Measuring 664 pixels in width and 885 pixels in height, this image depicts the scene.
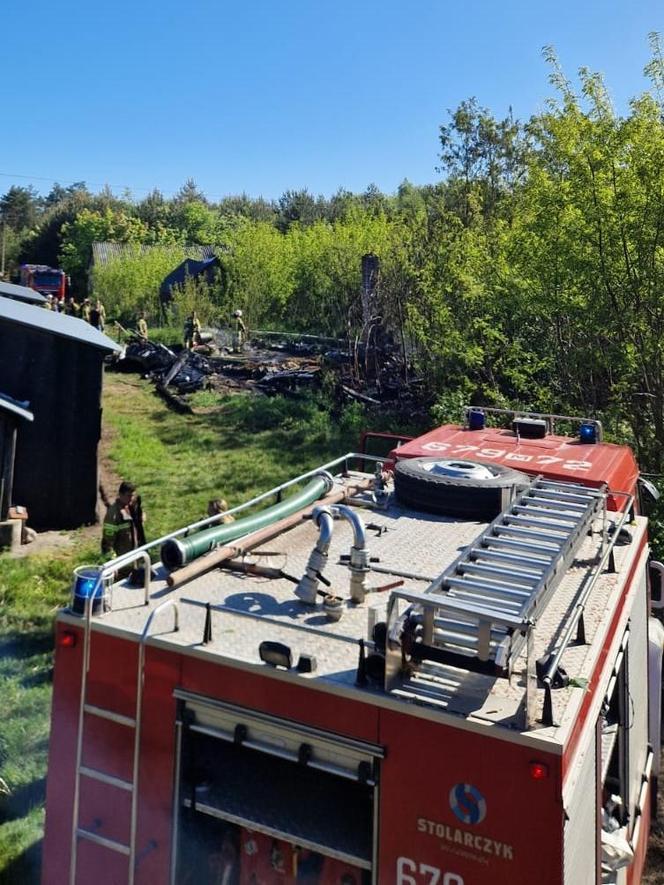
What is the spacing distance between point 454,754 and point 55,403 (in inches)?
405

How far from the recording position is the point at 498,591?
3.41 metres

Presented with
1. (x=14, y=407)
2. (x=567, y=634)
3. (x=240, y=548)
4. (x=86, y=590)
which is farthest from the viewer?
(x=14, y=407)

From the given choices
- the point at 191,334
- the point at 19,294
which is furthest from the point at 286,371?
the point at 19,294

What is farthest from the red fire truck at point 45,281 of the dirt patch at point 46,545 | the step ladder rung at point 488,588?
the step ladder rung at point 488,588

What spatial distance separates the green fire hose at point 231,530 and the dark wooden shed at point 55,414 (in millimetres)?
7296

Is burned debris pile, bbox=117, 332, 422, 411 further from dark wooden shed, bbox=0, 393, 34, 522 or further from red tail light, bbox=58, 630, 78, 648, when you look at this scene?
red tail light, bbox=58, 630, 78, 648

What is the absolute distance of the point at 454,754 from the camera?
2.86m

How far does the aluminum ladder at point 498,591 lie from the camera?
116 inches

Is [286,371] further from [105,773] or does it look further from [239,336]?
[105,773]

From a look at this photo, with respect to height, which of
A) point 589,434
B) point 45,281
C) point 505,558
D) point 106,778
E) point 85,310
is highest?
point 45,281

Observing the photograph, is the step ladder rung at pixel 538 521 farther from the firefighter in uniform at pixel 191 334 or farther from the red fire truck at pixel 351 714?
the firefighter in uniform at pixel 191 334

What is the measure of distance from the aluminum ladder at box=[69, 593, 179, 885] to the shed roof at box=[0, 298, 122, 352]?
8513 millimetres

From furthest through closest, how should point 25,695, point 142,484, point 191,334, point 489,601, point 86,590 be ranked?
point 191,334, point 142,484, point 25,695, point 86,590, point 489,601

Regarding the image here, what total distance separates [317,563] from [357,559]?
0.64 ft
